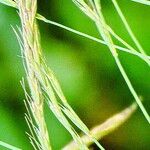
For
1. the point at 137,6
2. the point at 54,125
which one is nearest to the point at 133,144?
the point at 54,125

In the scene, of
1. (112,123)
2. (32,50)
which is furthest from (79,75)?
(32,50)

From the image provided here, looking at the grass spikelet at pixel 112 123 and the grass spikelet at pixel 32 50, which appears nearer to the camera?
the grass spikelet at pixel 32 50

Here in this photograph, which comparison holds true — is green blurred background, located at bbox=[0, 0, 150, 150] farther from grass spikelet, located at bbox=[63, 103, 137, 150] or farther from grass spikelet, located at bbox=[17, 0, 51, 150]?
grass spikelet, located at bbox=[17, 0, 51, 150]

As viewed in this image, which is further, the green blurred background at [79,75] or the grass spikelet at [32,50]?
the green blurred background at [79,75]

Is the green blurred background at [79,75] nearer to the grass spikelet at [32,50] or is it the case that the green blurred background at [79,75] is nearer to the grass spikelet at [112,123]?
the grass spikelet at [112,123]

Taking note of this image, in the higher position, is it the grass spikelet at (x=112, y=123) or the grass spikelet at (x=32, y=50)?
the grass spikelet at (x=32, y=50)

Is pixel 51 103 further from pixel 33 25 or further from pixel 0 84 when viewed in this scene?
pixel 0 84

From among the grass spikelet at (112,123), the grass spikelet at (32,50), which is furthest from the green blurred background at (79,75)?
the grass spikelet at (32,50)

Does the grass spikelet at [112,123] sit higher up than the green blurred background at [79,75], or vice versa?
the green blurred background at [79,75]
